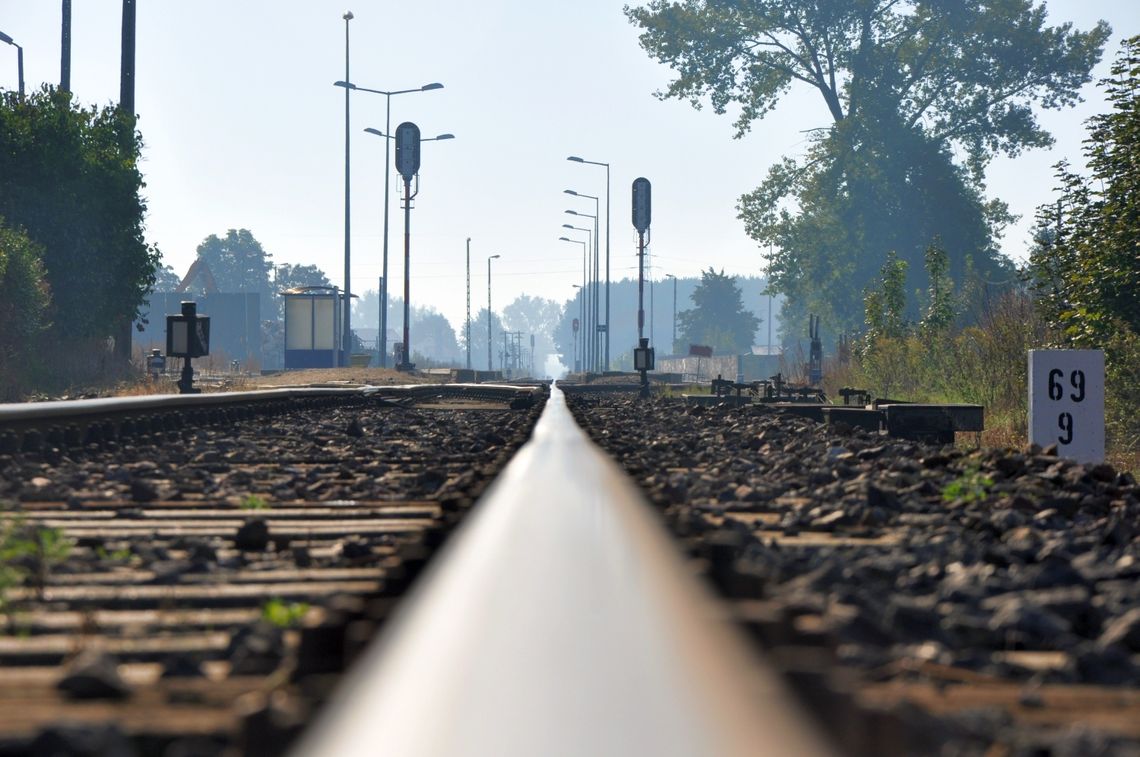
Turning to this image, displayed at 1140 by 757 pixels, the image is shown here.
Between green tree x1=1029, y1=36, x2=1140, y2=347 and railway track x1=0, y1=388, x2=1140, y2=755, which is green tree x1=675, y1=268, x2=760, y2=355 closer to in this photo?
green tree x1=1029, y1=36, x2=1140, y2=347

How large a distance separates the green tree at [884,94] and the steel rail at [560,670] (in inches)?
2273

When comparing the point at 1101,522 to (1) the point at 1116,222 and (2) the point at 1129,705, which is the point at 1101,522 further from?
(1) the point at 1116,222

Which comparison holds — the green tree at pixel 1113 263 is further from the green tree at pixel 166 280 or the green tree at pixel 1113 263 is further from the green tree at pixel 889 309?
the green tree at pixel 166 280

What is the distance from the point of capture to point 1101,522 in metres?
5.65

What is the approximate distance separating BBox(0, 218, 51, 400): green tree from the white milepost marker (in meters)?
20.4

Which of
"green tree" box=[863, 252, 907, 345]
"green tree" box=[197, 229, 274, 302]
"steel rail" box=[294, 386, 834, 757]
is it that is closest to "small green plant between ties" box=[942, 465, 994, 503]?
"steel rail" box=[294, 386, 834, 757]

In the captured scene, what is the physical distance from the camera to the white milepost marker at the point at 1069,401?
1006 cm

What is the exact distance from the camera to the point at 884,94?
5916 cm

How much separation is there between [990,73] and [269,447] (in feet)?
179

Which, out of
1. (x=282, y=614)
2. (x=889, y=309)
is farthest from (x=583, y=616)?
(x=889, y=309)

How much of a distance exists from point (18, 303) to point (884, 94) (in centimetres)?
4180

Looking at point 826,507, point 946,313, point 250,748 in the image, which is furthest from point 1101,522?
point 946,313

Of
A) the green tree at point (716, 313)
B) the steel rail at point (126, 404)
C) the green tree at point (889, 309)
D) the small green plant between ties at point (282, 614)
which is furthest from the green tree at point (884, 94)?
the green tree at point (716, 313)

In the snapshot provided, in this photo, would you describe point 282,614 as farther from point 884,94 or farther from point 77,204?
point 884,94
